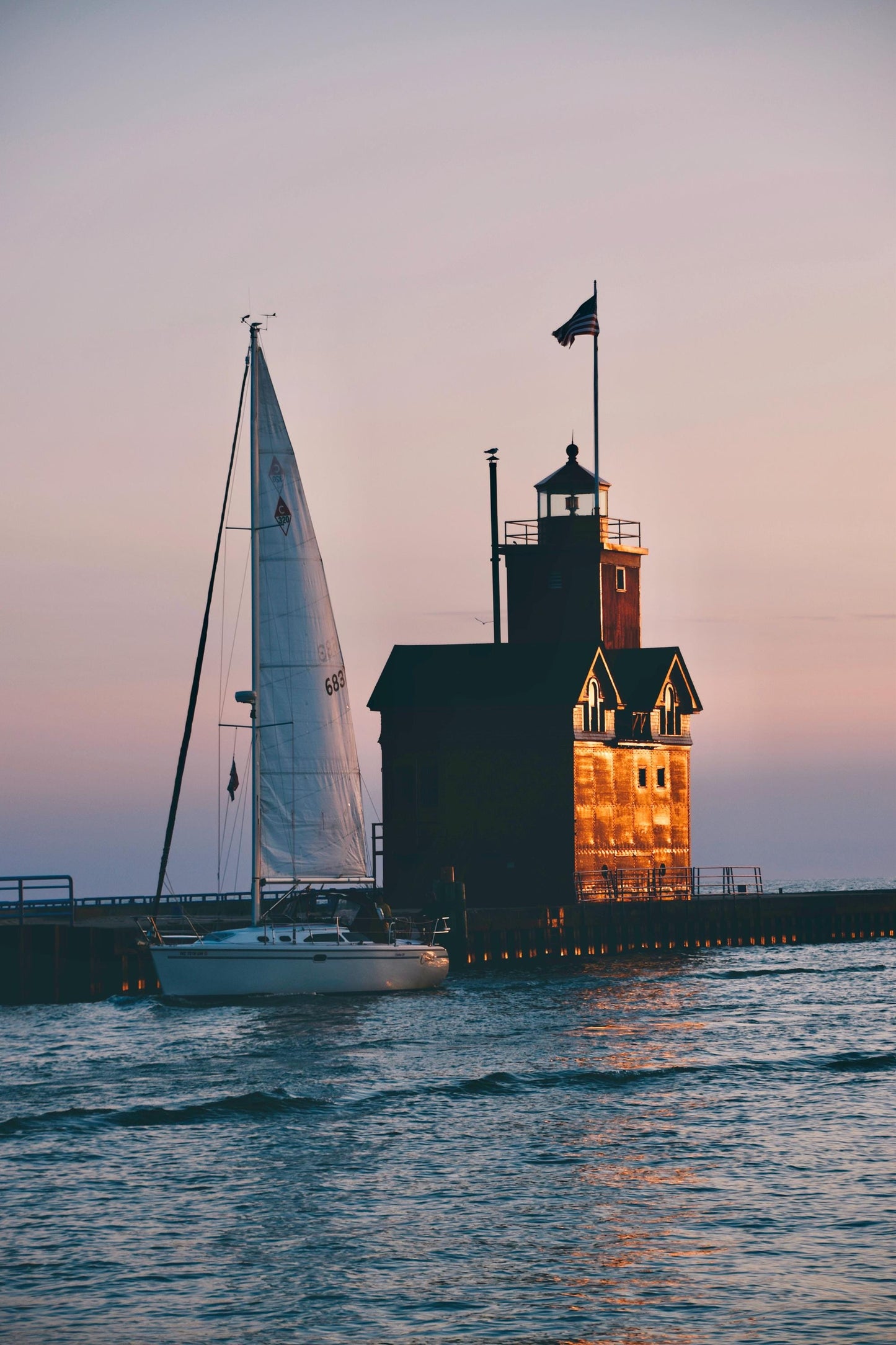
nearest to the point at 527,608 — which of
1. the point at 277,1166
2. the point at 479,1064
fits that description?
the point at 479,1064

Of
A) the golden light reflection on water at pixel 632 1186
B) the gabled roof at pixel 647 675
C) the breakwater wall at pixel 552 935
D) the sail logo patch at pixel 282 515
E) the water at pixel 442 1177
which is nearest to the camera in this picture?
the water at pixel 442 1177

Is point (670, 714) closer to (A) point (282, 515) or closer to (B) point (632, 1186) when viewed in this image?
(A) point (282, 515)

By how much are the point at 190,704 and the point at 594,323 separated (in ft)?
79.6

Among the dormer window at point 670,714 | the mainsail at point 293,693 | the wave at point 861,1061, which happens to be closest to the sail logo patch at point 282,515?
the mainsail at point 293,693

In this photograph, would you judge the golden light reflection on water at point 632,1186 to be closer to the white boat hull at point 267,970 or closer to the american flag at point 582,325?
the white boat hull at point 267,970

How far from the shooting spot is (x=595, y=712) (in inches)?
2331

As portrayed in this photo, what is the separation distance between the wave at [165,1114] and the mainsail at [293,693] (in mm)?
11104

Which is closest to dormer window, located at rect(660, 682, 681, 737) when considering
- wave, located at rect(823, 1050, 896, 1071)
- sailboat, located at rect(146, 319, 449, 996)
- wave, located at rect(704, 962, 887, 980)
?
wave, located at rect(704, 962, 887, 980)

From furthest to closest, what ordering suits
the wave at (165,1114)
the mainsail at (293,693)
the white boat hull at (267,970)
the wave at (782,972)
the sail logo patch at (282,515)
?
the wave at (782,972), the sail logo patch at (282,515), the mainsail at (293,693), the white boat hull at (267,970), the wave at (165,1114)

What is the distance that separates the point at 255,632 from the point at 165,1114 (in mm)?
15093

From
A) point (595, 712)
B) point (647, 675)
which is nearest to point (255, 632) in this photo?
point (595, 712)

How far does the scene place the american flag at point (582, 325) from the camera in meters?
59.2

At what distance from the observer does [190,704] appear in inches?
1670

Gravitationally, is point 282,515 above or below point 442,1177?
above
